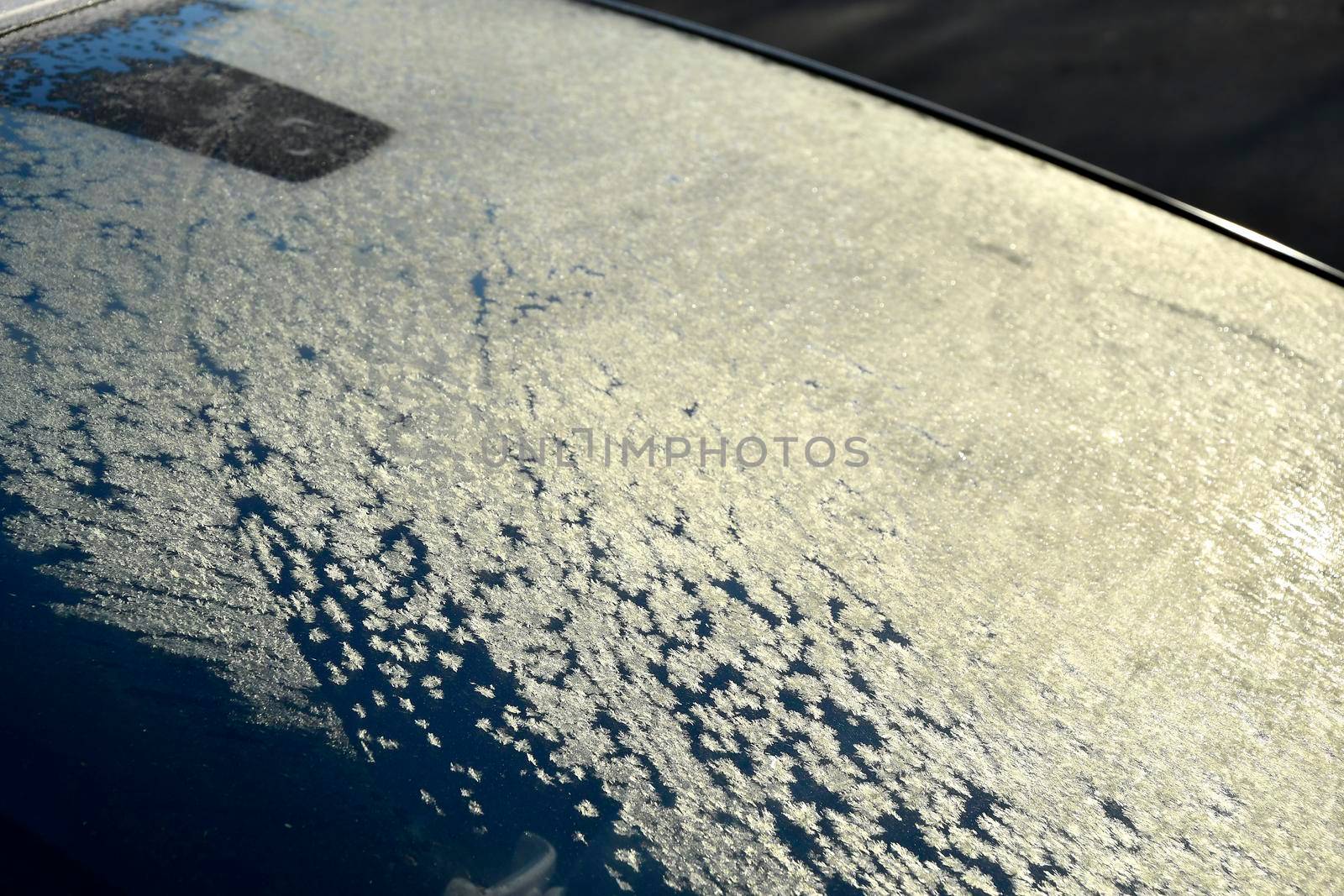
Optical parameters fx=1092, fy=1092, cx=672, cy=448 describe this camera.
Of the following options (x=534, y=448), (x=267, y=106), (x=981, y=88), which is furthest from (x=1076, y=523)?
(x=267, y=106)

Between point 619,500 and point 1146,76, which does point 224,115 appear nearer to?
point 619,500

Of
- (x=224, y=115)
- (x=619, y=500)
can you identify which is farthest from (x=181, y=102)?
(x=619, y=500)

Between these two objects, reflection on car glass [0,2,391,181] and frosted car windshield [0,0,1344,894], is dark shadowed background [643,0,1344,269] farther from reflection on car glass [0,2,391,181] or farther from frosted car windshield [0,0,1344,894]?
reflection on car glass [0,2,391,181]

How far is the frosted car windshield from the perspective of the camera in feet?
2.36

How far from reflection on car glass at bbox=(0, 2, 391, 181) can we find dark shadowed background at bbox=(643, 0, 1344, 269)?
77cm

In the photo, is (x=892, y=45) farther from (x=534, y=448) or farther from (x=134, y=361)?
(x=134, y=361)

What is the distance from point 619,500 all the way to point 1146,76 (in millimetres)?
1310

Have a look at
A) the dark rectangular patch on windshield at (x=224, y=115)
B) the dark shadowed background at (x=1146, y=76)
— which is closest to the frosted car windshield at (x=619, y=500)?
the dark rectangular patch on windshield at (x=224, y=115)

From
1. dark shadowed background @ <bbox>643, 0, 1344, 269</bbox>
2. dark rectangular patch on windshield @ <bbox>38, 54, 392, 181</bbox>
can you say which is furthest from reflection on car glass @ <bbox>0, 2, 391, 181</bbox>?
dark shadowed background @ <bbox>643, 0, 1344, 269</bbox>

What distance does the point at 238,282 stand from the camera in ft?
3.64

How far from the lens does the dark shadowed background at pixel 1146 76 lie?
1.58 m

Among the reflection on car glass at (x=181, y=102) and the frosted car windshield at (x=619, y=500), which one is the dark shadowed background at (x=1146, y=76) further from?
the reflection on car glass at (x=181, y=102)

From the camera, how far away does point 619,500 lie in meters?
0.96

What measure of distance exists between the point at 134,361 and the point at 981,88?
4.37ft
